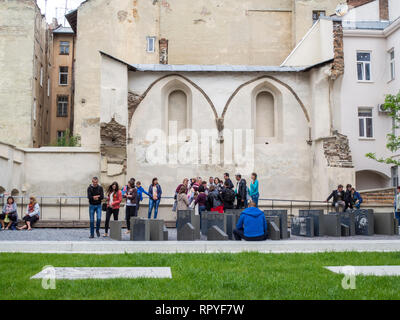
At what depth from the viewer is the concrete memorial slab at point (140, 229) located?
43.7 ft

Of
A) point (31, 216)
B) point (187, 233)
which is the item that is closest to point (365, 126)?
point (187, 233)

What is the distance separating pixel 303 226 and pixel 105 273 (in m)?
9.02

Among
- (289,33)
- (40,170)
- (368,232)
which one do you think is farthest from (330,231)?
(289,33)

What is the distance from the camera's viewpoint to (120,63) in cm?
2630

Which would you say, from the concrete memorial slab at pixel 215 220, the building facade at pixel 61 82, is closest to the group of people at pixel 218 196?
the concrete memorial slab at pixel 215 220

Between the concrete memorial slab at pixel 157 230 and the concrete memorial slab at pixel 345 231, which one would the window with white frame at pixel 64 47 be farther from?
the concrete memorial slab at pixel 157 230

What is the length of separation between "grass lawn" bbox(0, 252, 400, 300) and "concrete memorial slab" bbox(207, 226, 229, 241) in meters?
Answer: 2.50

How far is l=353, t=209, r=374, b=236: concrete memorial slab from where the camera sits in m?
16.6

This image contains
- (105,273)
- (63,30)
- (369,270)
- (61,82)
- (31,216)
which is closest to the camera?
(105,273)

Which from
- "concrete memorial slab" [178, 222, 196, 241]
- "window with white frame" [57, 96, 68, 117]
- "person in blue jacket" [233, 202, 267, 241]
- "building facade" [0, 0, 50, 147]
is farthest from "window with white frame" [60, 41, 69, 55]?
"person in blue jacket" [233, 202, 267, 241]

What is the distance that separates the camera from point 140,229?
1348cm

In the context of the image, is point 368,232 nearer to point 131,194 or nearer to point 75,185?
point 131,194

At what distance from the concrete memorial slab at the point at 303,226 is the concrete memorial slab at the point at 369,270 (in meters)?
6.20

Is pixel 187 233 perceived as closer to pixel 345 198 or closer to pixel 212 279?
pixel 212 279
